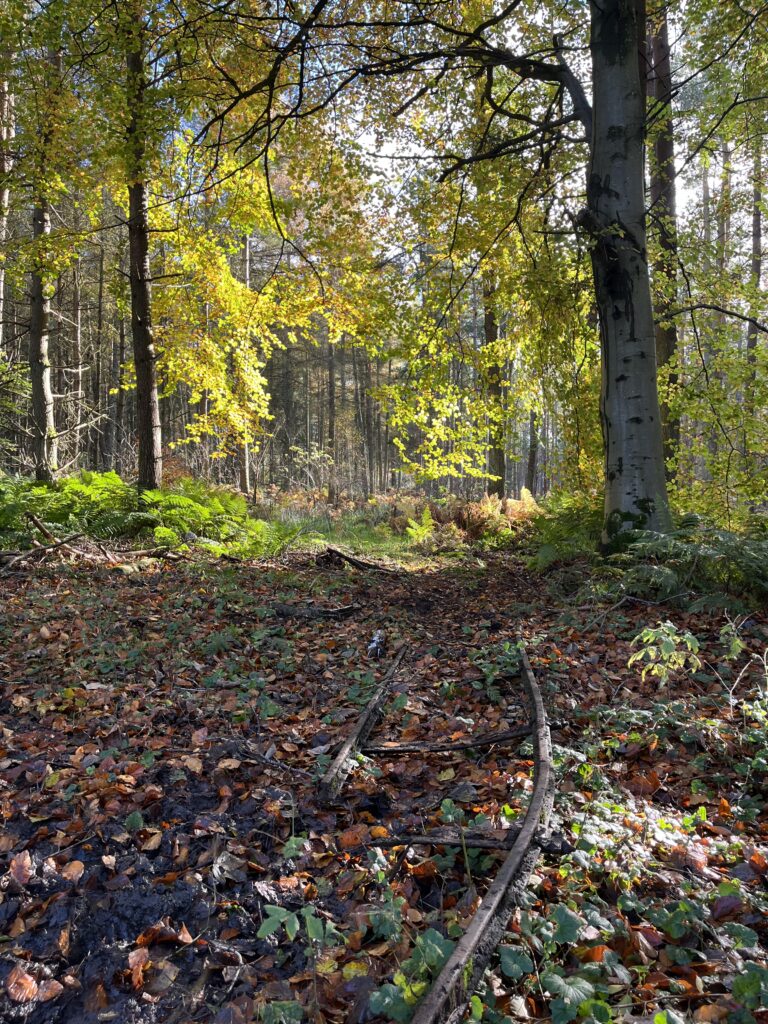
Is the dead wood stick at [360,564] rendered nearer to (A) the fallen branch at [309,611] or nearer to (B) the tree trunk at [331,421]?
(A) the fallen branch at [309,611]

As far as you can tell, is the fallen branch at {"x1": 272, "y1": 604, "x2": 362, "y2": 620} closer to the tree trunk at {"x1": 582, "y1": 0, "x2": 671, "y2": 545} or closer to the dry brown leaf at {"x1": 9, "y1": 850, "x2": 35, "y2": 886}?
the tree trunk at {"x1": 582, "y1": 0, "x2": 671, "y2": 545}

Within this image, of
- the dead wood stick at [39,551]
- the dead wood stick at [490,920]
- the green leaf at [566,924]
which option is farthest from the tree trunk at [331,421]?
the green leaf at [566,924]

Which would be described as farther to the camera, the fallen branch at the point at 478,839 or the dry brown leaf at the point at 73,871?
the dry brown leaf at the point at 73,871

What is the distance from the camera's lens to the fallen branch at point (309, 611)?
651 cm

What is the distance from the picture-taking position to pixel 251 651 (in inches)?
215

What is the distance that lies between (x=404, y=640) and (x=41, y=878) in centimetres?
353

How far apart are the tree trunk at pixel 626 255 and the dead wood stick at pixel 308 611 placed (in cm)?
326

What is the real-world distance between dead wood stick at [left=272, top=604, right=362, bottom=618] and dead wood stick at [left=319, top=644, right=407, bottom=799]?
6.19 feet

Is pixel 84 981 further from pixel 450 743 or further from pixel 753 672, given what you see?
pixel 753 672

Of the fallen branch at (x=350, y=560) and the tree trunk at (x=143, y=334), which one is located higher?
the tree trunk at (x=143, y=334)

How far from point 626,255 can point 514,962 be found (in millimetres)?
6741

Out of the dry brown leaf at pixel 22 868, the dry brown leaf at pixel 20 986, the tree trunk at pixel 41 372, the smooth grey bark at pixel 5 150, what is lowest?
the dry brown leaf at pixel 20 986

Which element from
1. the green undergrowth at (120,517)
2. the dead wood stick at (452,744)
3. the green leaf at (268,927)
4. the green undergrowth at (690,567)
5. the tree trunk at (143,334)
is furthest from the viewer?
the tree trunk at (143,334)

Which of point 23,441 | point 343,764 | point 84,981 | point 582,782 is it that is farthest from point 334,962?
point 23,441
